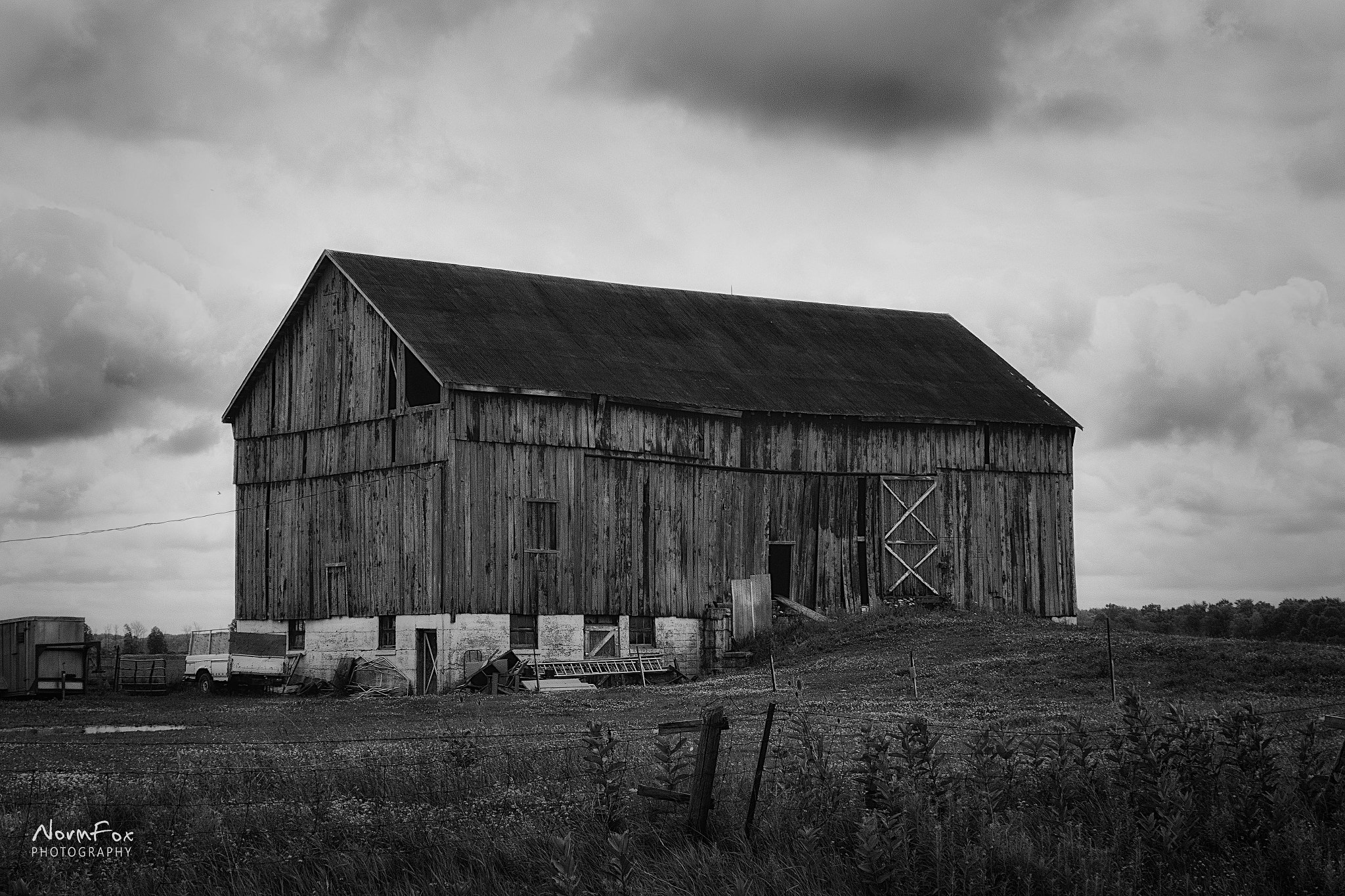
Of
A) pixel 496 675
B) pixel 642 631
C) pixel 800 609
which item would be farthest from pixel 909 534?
pixel 496 675

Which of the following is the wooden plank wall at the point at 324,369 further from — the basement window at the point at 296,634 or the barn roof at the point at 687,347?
the basement window at the point at 296,634

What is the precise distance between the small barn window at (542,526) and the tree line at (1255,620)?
105 feet

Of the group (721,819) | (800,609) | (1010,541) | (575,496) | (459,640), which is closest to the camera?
(721,819)

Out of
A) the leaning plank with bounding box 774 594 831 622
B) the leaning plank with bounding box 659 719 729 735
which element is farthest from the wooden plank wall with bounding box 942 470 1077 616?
the leaning plank with bounding box 659 719 729 735

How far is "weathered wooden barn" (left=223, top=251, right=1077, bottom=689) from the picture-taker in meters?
37.2

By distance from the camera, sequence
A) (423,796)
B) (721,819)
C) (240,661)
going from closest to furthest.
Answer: (721,819), (423,796), (240,661)

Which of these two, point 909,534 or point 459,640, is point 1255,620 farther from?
point 459,640

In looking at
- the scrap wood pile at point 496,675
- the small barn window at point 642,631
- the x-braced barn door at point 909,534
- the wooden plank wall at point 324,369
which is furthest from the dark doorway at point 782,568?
the wooden plank wall at point 324,369

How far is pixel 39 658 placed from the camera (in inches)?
1524

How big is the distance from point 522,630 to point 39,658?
43.4 ft

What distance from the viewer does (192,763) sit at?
17328 millimetres

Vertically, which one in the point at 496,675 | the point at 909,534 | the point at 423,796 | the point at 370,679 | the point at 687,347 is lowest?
the point at 370,679

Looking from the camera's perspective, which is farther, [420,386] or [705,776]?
[420,386]

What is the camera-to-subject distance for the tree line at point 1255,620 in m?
64.0
